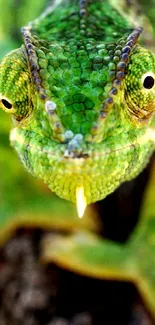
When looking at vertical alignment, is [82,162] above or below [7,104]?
below

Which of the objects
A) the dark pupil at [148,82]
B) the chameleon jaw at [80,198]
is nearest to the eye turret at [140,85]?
the dark pupil at [148,82]

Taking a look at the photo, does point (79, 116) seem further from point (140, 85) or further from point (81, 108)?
point (140, 85)

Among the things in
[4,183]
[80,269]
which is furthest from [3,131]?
[80,269]

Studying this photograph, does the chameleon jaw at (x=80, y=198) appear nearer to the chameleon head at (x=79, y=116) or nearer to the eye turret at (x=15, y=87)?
the chameleon head at (x=79, y=116)

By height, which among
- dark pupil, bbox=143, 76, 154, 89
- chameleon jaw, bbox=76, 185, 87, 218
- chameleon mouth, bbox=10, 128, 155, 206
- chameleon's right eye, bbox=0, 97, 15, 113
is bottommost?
chameleon jaw, bbox=76, 185, 87, 218

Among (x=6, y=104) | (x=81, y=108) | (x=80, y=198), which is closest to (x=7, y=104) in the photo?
(x=6, y=104)

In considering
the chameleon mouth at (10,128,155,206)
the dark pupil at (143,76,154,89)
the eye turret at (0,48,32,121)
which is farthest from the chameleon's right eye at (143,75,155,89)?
the eye turret at (0,48,32,121)

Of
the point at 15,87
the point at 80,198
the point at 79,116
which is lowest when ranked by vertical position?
the point at 80,198

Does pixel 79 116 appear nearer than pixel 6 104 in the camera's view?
Yes

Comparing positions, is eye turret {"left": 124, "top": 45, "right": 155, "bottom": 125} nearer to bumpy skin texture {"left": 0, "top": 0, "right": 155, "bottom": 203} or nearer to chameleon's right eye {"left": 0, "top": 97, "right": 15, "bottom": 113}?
bumpy skin texture {"left": 0, "top": 0, "right": 155, "bottom": 203}
